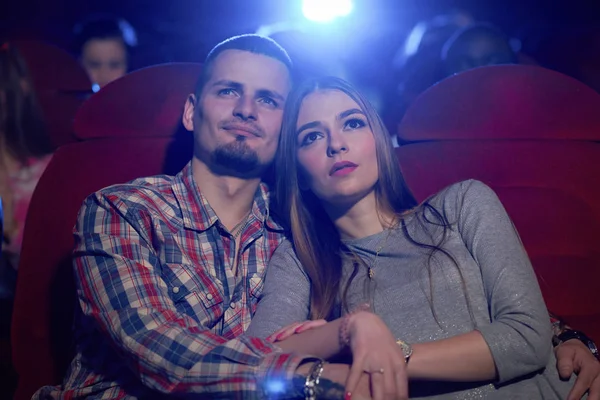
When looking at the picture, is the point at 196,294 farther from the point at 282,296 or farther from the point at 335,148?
the point at 335,148

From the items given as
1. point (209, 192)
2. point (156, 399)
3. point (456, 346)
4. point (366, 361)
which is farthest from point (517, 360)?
point (209, 192)

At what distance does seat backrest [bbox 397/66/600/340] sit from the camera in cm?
130

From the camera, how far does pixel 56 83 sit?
180 cm

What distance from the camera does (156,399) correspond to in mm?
1130

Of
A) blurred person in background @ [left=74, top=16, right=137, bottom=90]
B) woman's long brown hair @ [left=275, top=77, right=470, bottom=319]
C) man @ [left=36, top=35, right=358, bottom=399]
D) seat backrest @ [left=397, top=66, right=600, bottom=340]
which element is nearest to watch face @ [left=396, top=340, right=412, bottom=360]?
man @ [left=36, top=35, right=358, bottom=399]

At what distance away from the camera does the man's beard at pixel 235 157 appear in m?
1.40

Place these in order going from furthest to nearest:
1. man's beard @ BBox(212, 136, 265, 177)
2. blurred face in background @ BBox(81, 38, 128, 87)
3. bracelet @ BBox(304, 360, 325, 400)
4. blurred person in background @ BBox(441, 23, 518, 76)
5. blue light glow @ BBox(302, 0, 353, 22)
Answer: blue light glow @ BBox(302, 0, 353, 22)
blurred face in background @ BBox(81, 38, 128, 87)
blurred person in background @ BBox(441, 23, 518, 76)
man's beard @ BBox(212, 136, 265, 177)
bracelet @ BBox(304, 360, 325, 400)

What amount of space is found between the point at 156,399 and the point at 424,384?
1.66ft

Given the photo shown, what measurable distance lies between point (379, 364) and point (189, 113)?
30.3 inches

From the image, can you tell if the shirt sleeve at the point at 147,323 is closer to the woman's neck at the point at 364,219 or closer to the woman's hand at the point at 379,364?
the woman's hand at the point at 379,364

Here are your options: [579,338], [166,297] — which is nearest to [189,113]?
[166,297]

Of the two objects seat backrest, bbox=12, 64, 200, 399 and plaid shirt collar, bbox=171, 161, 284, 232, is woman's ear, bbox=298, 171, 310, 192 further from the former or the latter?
seat backrest, bbox=12, 64, 200, 399

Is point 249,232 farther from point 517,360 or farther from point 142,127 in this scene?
point 517,360

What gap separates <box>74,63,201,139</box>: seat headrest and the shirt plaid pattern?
0.44ft
